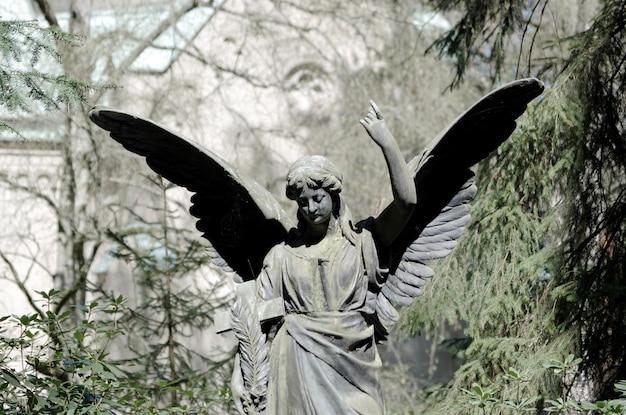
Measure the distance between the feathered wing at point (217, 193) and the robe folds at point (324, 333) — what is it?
27cm

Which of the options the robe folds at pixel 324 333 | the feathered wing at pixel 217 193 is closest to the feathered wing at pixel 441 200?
the robe folds at pixel 324 333

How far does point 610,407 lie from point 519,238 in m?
3.41

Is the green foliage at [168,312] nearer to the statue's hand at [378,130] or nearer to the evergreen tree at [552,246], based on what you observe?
the evergreen tree at [552,246]

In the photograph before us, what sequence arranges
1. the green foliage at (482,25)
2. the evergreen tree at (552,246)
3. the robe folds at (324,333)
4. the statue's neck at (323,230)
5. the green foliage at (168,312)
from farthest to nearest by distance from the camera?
the green foliage at (168,312)
the green foliage at (482,25)
the evergreen tree at (552,246)
the statue's neck at (323,230)
the robe folds at (324,333)

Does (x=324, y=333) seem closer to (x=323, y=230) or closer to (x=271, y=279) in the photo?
(x=271, y=279)

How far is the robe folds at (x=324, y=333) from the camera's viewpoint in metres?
5.22

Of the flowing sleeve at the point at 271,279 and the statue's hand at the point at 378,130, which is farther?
the flowing sleeve at the point at 271,279

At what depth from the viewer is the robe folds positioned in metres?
5.22

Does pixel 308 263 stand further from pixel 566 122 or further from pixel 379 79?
pixel 379 79

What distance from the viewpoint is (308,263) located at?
540 centimetres

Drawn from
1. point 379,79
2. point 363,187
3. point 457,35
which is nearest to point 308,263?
point 457,35

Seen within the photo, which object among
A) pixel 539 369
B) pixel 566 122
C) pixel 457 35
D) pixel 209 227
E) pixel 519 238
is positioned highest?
pixel 457 35

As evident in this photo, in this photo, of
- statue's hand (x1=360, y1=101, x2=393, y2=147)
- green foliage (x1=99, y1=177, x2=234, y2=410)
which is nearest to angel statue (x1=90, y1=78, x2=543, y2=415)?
statue's hand (x1=360, y1=101, x2=393, y2=147)

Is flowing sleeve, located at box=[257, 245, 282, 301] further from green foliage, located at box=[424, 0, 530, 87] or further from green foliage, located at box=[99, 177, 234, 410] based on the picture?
green foliage, located at box=[99, 177, 234, 410]
